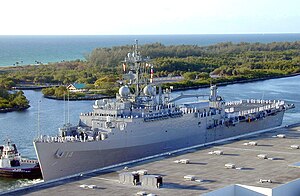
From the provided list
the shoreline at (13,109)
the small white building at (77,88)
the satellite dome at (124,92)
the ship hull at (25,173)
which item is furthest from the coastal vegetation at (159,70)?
the ship hull at (25,173)

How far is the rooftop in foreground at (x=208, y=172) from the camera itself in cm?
2314

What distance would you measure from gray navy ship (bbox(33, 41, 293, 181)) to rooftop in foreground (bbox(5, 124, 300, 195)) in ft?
11.2

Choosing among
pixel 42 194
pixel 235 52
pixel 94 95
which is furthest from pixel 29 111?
pixel 235 52

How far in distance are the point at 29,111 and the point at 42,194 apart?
36.3m

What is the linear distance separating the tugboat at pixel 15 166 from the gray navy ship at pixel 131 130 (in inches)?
125

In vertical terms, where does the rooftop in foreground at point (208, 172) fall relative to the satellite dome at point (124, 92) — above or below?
below

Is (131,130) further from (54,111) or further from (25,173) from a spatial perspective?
(54,111)

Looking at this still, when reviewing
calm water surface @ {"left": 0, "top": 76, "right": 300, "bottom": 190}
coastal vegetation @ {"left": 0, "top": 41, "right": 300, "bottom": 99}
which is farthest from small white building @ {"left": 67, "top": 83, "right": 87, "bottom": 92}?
calm water surface @ {"left": 0, "top": 76, "right": 300, "bottom": 190}

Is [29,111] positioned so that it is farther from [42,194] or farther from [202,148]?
[42,194]

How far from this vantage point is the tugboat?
111ft

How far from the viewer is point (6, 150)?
35.0 m

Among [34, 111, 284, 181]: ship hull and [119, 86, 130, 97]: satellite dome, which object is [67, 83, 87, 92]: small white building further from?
[119, 86, 130, 97]: satellite dome

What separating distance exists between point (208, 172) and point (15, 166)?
13.5 m

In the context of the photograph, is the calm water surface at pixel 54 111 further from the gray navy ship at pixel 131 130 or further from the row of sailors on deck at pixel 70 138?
the gray navy ship at pixel 131 130
